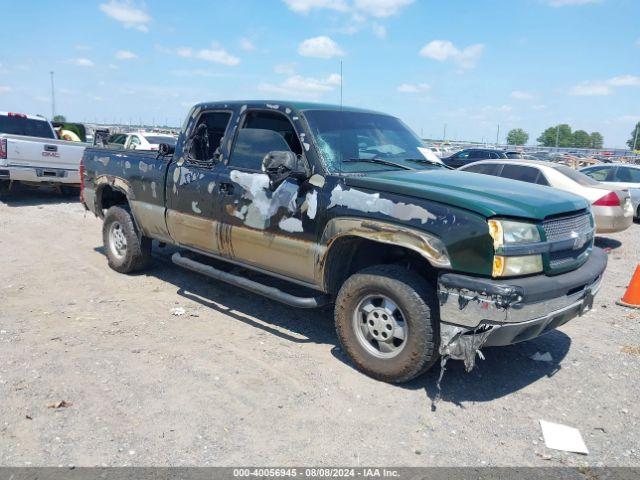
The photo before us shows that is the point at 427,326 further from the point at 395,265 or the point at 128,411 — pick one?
the point at 128,411

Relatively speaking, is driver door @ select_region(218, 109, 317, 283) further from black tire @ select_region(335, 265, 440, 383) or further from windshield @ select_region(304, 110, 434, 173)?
black tire @ select_region(335, 265, 440, 383)

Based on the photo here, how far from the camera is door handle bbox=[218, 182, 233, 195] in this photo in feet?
15.9

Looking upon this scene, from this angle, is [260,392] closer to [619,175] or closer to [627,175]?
[619,175]

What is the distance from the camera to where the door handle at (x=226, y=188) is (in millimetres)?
4848

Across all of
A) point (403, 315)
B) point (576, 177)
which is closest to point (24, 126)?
point (576, 177)

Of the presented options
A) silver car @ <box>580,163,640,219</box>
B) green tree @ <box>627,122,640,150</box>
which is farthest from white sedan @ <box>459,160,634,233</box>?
green tree @ <box>627,122,640,150</box>

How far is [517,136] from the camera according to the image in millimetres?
97875

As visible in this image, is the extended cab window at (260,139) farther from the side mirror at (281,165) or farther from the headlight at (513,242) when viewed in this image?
the headlight at (513,242)

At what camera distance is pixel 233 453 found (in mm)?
3094

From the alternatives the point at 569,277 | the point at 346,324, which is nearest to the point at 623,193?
the point at 569,277

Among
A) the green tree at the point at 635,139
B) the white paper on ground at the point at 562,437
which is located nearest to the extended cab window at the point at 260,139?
the white paper on ground at the point at 562,437

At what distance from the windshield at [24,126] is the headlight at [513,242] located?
1331 centimetres

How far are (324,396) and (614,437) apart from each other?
1.89 metres

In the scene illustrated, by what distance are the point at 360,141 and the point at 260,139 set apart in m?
0.90
